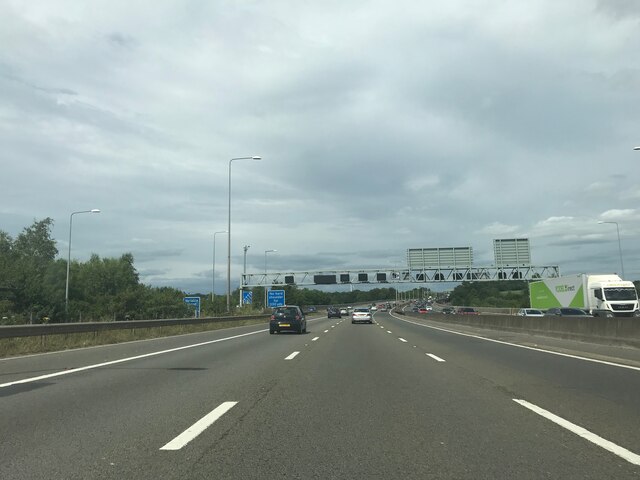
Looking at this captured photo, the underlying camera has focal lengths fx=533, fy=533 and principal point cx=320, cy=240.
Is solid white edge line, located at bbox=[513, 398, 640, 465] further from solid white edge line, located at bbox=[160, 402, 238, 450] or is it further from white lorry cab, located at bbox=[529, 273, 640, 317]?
white lorry cab, located at bbox=[529, 273, 640, 317]

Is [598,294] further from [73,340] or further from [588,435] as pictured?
[588,435]

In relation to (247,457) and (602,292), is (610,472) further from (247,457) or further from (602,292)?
(602,292)

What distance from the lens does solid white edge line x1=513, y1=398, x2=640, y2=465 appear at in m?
5.39

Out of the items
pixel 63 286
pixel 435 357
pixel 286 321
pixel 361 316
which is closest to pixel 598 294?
pixel 361 316

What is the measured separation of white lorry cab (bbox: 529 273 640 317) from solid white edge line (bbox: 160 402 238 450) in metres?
35.5

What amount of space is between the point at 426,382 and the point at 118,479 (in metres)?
7.16

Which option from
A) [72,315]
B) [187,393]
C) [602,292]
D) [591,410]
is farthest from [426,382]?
[72,315]

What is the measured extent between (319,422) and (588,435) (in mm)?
3260

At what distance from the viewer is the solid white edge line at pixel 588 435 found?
5387 mm

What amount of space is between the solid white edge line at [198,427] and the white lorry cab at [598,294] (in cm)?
3550

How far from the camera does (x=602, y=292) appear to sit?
124ft

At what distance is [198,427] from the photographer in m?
6.69

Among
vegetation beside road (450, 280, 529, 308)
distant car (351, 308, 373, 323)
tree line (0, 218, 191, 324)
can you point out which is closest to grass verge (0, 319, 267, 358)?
distant car (351, 308, 373, 323)

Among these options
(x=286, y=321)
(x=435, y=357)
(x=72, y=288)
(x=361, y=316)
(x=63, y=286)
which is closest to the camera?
(x=435, y=357)
